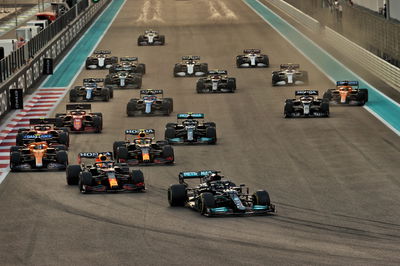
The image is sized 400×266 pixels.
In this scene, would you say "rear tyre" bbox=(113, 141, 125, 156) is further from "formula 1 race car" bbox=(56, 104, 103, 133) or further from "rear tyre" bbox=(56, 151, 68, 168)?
"formula 1 race car" bbox=(56, 104, 103, 133)

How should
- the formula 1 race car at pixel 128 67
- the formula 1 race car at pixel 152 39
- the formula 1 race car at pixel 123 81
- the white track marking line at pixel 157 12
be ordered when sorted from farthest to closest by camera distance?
the white track marking line at pixel 157 12, the formula 1 race car at pixel 152 39, the formula 1 race car at pixel 128 67, the formula 1 race car at pixel 123 81

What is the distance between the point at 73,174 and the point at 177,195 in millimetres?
4116

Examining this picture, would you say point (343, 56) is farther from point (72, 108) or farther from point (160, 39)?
point (72, 108)

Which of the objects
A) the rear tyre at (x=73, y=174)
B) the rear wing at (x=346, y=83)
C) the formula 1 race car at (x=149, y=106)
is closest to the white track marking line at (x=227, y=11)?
the rear wing at (x=346, y=83)

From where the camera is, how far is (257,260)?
2309cm

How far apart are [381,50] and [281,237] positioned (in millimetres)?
36789

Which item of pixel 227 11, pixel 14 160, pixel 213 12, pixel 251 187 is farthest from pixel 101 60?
pixel 227 11

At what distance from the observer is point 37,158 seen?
3388cm

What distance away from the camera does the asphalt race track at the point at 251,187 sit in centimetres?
2383

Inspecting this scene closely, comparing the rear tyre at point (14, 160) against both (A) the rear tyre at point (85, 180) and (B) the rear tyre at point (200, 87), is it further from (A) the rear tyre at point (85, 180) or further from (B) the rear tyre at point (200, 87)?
(B) the rear tyre at point (200, 87)

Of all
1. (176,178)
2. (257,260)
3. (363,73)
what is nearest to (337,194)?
(176,178)

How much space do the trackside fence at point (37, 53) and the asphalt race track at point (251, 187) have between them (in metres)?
4.18

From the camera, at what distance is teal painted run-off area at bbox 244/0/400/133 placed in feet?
148

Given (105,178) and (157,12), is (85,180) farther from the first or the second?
(157,12)
